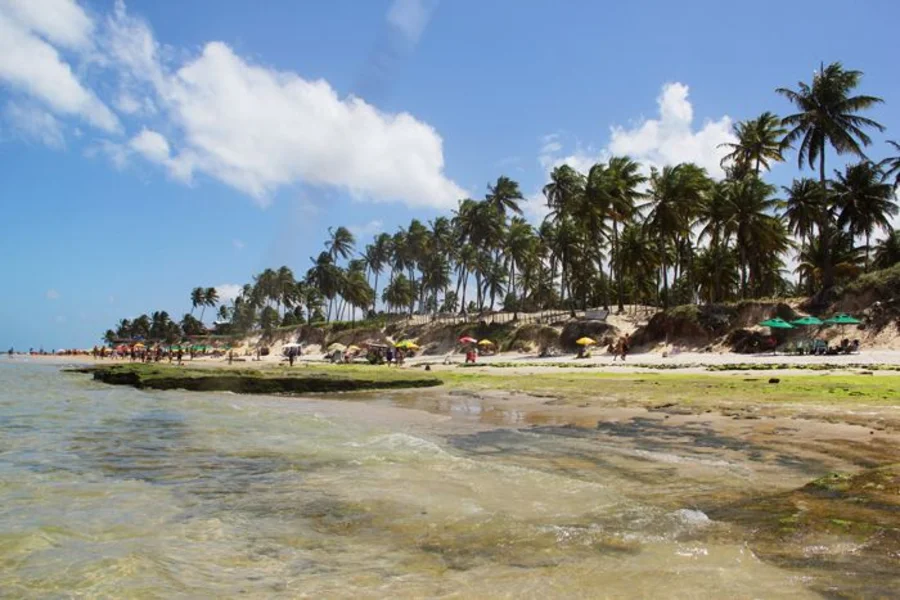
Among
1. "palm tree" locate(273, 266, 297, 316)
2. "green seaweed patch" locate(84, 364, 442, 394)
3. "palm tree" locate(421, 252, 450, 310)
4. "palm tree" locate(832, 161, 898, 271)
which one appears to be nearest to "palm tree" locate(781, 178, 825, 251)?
"palm tree" locate(832, 161, 898, 271)

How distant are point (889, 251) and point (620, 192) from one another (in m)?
31.6

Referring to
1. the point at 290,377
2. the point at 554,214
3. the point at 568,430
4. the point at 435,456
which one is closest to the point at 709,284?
the point at 554,214

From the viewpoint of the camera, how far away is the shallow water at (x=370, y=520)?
4.41 m

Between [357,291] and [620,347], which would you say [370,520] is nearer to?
[620,347]

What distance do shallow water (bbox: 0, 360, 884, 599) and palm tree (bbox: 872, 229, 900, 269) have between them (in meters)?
69.8

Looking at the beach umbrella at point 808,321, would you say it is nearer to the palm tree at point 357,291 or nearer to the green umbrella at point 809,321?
the green umbrella at point 809,321

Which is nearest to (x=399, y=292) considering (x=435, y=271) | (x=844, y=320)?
(x=435, y=271)

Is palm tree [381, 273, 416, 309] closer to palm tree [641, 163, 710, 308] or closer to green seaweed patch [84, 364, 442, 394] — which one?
palm tree [641, 163, 710, 308]

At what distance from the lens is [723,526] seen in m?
5.63

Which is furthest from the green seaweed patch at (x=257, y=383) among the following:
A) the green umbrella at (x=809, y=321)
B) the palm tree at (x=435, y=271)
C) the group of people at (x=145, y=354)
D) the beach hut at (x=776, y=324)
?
the palm tree at (x=435, y=271)

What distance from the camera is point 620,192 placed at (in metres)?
61.6

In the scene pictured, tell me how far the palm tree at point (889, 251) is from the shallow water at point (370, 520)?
69818 mm

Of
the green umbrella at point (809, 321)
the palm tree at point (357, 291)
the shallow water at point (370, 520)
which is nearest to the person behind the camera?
the shallow water at point (370, 520)

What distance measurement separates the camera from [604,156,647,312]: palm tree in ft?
199
